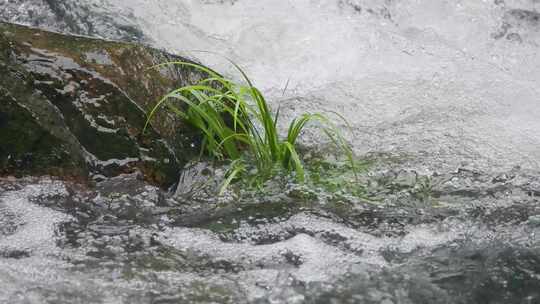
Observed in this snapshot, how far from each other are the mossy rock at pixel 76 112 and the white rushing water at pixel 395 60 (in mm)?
1200

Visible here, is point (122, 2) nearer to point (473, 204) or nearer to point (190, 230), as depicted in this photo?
point (190, 230)

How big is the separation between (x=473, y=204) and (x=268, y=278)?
120 cm

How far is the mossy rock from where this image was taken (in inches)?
131

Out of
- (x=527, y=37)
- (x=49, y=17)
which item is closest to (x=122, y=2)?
(x=49, y=17)

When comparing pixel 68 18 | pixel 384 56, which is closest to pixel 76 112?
pixel 68 18

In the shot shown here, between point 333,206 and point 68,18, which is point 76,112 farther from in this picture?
point 68,18

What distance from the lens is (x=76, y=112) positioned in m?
3.44

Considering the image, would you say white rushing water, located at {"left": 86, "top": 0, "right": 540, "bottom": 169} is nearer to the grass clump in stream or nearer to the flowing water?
the flowing water

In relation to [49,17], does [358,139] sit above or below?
below

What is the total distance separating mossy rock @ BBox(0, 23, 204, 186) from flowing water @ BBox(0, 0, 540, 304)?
0.40ft

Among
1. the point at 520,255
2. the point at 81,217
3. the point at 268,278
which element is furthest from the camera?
the point at 81,217

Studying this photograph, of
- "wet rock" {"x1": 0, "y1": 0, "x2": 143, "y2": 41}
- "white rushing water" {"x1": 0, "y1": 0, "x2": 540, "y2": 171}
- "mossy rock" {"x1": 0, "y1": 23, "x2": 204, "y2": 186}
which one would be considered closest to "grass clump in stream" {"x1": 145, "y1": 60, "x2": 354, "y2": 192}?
"mossy rock" {"x1": 0, "y1": 23, "x2": 204, "y2": 186}

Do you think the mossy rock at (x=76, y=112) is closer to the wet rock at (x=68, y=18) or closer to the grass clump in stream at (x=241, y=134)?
the grass clump in stream at (x=241, y=134)

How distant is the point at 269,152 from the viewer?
368cm
